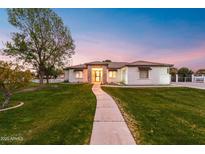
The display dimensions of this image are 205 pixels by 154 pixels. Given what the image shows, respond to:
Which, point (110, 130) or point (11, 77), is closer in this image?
point (110, 130)

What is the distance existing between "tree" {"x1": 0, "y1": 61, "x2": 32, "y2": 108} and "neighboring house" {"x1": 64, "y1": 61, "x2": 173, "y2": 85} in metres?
12.6

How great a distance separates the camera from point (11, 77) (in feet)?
26.6

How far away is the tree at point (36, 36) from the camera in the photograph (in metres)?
19.3

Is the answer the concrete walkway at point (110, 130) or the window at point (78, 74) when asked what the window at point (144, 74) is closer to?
the window at point (78, 74)

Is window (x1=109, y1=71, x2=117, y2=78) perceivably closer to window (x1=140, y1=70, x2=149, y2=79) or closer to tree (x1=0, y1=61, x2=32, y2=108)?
window (x1=140, y1=70, x2=149, y2=79)

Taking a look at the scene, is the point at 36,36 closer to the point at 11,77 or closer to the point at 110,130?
the point at 11,77

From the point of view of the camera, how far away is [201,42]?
16.8 metres

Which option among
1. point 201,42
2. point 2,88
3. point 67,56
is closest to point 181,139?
point 2,88

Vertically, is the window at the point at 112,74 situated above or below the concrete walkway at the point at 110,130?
above

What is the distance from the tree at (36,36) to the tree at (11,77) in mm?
11813

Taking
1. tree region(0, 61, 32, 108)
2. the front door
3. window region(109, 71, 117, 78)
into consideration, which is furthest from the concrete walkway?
window region(109, 71, 117, 78)

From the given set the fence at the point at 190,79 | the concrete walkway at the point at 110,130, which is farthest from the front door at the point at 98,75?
the concrete walkway at the point at 110,130

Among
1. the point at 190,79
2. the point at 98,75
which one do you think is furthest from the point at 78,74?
the point at 190,79

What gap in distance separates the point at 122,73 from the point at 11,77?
1621 cm
